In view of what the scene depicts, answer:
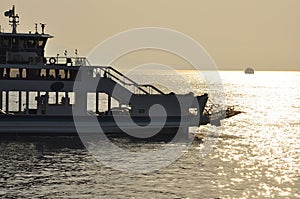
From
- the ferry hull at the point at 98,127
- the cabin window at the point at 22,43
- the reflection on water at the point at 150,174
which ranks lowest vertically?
the reflection on water at the point at 150,174

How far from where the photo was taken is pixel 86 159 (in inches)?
1764

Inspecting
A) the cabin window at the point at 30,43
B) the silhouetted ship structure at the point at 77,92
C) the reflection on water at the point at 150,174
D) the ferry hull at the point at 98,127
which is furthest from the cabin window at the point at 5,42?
the reflection on water at the point at 150,174

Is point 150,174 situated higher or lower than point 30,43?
lower

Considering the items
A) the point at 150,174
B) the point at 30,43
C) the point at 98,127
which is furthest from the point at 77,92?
the point at 150,174

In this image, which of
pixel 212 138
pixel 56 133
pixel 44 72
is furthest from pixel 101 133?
pixel 212 138

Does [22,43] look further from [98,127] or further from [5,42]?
[98,127]

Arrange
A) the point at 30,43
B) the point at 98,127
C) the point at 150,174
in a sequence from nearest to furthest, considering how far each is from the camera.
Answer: the point at 150,174, the point at 98,127, the point at 30,43

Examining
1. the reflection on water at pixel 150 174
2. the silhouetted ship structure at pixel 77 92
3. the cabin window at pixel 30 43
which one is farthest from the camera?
the cabin window at pixel 30 43

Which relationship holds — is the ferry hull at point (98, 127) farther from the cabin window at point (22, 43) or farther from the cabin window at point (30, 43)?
the cabin window at point (30, 43)

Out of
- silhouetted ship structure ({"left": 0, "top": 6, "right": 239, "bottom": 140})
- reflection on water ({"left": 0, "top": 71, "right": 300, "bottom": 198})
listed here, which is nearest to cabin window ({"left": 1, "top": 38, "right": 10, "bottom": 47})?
silhouetted ship structure ({"left": 0, "top": 6, "right": 239, "bottom": 140})

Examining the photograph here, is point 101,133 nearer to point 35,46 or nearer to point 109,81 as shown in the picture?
point 109,81

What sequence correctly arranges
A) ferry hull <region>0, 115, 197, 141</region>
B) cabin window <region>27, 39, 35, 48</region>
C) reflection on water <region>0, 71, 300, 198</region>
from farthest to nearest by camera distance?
cabin window <region>27, 39, 35, 48</region> → ferry hull <region>0, 115, 197, 141</region> → reflection on water <region>0, 71, 300, 198</region>

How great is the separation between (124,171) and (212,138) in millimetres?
22202

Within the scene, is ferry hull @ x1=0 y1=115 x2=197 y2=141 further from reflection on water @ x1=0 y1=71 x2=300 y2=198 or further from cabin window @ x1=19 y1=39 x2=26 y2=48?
cabin window @ x1=19 y1=39 x2=26 y2=48
